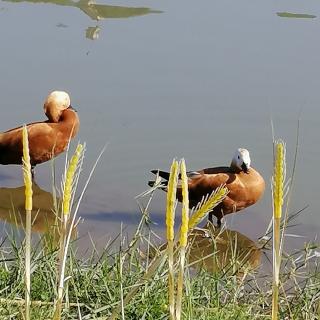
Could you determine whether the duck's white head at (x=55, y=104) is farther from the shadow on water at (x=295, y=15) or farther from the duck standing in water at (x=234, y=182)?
the shadow on water at (x=295, y=15)

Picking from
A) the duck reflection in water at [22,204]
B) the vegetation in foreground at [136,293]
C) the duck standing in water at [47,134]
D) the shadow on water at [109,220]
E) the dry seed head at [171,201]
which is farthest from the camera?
the duck standing in water at [47,134]

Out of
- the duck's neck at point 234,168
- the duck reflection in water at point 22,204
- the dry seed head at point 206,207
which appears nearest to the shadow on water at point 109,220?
the duck reflection in water at point 22,204

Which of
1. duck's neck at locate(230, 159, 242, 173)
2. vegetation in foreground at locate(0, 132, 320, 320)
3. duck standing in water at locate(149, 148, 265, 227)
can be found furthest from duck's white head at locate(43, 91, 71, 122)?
vegetation in foreground at locate(0, 132, 320, 320)

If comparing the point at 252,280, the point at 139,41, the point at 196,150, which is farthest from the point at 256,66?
the point at 252,280

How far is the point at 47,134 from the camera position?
276 inches

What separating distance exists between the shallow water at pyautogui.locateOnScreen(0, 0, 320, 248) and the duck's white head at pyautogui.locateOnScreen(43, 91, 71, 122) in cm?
22

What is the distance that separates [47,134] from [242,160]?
1.67 m

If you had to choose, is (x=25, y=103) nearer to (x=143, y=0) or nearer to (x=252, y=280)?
(x=143, y=0)

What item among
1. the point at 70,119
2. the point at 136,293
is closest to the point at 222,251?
the point at 70,119

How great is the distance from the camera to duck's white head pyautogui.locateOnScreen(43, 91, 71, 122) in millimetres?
6913

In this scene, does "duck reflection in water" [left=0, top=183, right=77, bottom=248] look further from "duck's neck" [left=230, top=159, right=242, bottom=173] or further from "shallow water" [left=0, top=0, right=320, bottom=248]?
"duck's neck" [left=230, top=159, right=242, bottom=173]

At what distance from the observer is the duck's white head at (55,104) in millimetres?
6913

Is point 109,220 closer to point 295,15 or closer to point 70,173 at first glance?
point 70,173

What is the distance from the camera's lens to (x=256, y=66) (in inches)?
325
